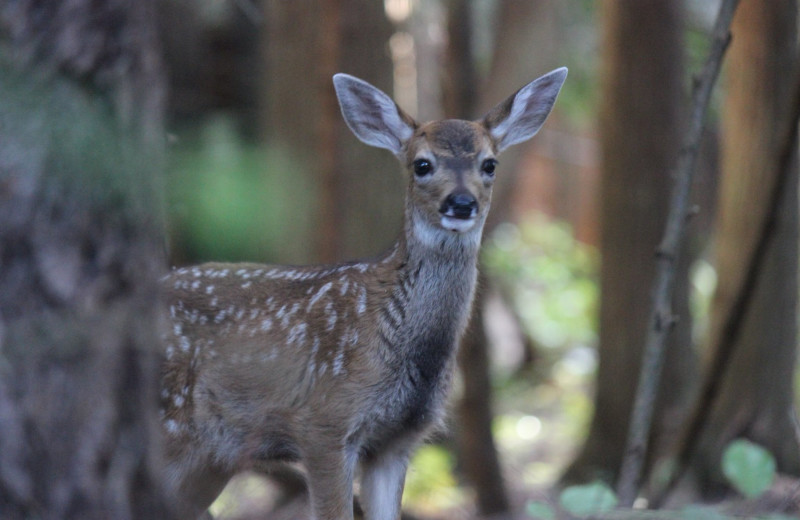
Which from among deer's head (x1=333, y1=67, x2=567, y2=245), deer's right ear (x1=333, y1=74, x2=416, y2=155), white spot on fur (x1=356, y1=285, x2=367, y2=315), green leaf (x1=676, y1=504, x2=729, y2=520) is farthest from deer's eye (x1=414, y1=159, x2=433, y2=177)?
green leaf (x1=676, y1=504, x2=729, y2=520)

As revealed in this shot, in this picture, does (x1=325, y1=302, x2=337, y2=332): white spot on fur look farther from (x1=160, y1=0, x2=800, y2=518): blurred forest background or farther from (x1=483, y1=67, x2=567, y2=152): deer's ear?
(x1=483, y1=67, x2=567, y2=152): deer's ear

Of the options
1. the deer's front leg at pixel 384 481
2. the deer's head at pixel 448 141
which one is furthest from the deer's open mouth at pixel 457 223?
the deer's front leg at pixel 384 481

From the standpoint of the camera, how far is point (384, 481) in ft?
14.0

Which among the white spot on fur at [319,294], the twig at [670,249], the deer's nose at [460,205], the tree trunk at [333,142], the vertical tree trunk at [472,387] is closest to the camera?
the deer's nose at [460,205]

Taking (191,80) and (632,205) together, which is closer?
(632,205)

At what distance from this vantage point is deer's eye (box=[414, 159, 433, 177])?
4426 mm

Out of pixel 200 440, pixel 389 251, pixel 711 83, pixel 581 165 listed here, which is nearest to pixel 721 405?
pixel 711 83

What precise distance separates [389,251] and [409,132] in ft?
1.99

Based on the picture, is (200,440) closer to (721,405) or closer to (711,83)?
(711,83)

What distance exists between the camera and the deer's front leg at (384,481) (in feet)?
13.9

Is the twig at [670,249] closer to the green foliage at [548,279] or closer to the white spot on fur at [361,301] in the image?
the white spot on fur at [361,301]

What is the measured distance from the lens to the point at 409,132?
4.74 metres

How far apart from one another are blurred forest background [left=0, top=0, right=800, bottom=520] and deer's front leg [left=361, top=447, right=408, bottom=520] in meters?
0.43

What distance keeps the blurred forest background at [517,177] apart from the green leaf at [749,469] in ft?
5.47
